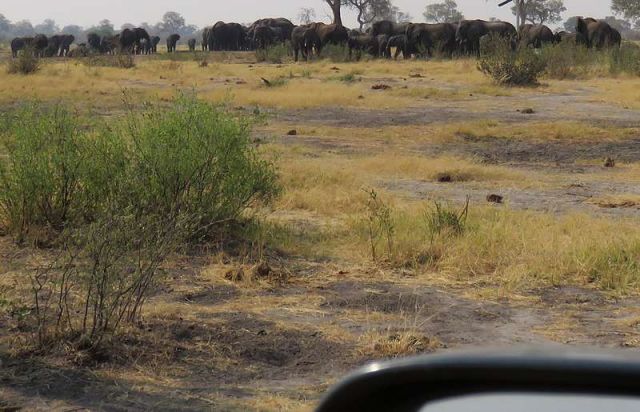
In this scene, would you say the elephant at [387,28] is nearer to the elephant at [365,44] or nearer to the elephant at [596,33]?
the elephant at [365,44]

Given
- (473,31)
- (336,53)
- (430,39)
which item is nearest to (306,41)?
(336,53)

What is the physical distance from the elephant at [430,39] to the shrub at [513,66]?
17.4 m

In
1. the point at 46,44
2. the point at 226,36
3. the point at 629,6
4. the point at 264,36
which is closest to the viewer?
the point at 264,36

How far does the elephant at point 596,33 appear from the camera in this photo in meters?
38.2

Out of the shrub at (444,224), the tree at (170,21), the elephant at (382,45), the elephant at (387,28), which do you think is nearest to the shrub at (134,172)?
the shrub at (444,224)

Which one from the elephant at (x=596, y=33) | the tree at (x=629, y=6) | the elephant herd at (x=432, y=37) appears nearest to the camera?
the elephant at (x=596, y=33)

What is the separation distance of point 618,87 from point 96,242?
19.2m

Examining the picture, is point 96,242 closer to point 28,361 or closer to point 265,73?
point 28,361

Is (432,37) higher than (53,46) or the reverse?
higher

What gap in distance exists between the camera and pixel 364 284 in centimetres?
597

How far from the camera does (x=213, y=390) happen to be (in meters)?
4.00

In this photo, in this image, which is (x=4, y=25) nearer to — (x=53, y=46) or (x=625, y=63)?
(x=53, y=46)

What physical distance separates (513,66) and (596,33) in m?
17.7

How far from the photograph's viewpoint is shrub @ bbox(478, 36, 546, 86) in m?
22.7
